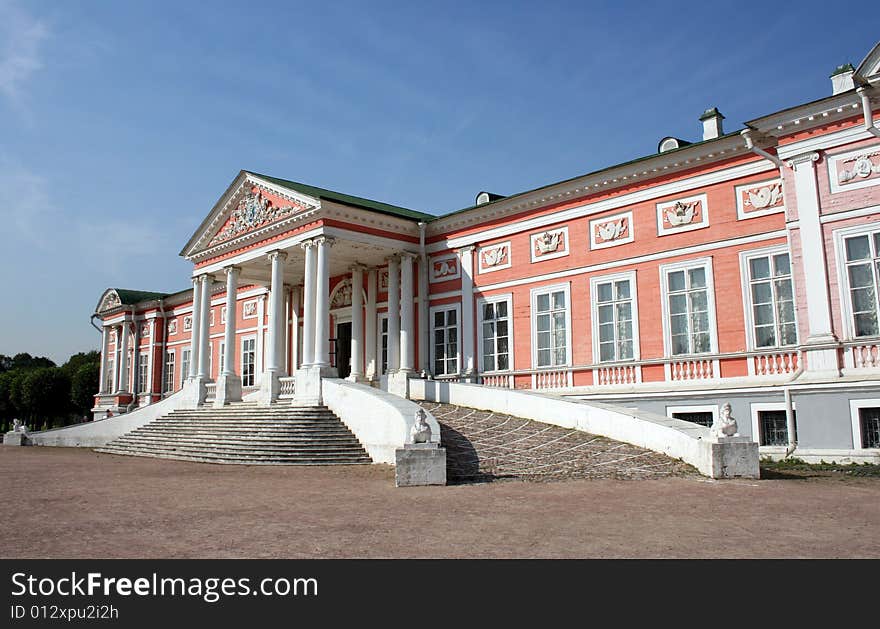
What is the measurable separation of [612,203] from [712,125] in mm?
3702

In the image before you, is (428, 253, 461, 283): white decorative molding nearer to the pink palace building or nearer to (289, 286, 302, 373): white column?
the pink palace building

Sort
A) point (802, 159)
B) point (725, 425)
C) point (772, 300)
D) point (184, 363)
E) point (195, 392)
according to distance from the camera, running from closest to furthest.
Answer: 1. point (725, 425)
2. point (802, 159)
3. point (772, 300)
4. point (195, 392)
5. point (184, 363)

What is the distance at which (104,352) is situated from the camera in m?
42.8

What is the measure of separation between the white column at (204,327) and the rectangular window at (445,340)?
8.68 meters

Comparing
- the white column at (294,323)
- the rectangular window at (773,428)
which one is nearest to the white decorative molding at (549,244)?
the rectangular window at (773,428)

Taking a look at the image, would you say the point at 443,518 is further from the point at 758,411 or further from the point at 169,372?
the point at 169,372

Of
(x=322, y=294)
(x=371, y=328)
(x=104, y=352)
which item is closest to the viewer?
(x=322, y=294)

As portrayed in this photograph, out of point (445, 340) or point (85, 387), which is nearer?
point (445, 340)

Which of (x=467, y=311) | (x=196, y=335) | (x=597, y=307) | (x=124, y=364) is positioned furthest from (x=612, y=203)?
(x=124, y=364)

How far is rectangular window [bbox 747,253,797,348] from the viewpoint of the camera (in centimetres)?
1585

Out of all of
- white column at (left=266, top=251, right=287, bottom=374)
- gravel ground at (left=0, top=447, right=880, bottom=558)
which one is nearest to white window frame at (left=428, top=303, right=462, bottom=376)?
white column at (left=266, top=251, right=287, bottom=374)
